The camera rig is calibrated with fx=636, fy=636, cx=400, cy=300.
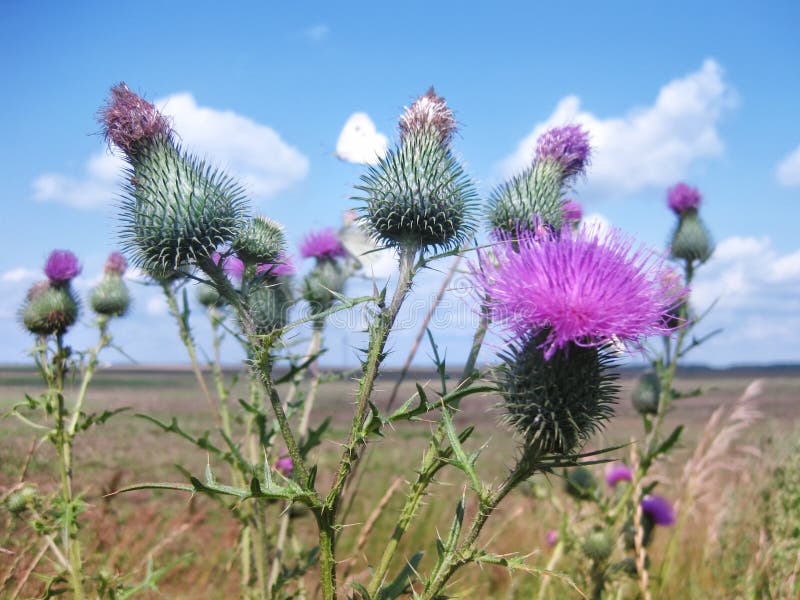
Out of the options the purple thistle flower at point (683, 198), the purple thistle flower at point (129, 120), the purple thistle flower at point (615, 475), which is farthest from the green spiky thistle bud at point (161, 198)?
the purple thistle flower at point (683, 198)

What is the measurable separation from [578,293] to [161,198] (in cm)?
185

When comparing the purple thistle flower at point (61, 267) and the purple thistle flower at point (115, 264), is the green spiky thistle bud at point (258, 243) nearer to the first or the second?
the purple thistle flower at point (61, 267)

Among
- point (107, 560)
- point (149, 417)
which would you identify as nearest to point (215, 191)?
point (149, 417)

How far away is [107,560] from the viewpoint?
5078mm

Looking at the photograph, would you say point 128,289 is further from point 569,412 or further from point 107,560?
point 569,412

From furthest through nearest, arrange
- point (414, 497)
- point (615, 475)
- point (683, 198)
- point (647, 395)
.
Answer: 1. point (683, 198)
2. point (615, 475)
3. point (647, 395)
4. point (414, 497)

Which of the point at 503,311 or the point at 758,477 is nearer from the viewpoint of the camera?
the point at 503,311

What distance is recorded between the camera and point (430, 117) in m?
3.15

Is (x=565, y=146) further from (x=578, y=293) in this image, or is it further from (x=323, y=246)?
(x=323, y=246)

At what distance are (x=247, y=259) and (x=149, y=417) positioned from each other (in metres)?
0.90

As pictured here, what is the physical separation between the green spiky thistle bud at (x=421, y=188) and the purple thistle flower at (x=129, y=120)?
3.26 ft

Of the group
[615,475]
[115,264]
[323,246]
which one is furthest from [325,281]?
[615,475]

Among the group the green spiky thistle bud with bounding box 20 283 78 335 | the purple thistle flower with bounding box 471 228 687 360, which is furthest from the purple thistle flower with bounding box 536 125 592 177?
the green spiky thistle bud with bounding box 20 283 78 335

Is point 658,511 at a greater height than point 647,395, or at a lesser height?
lesser
